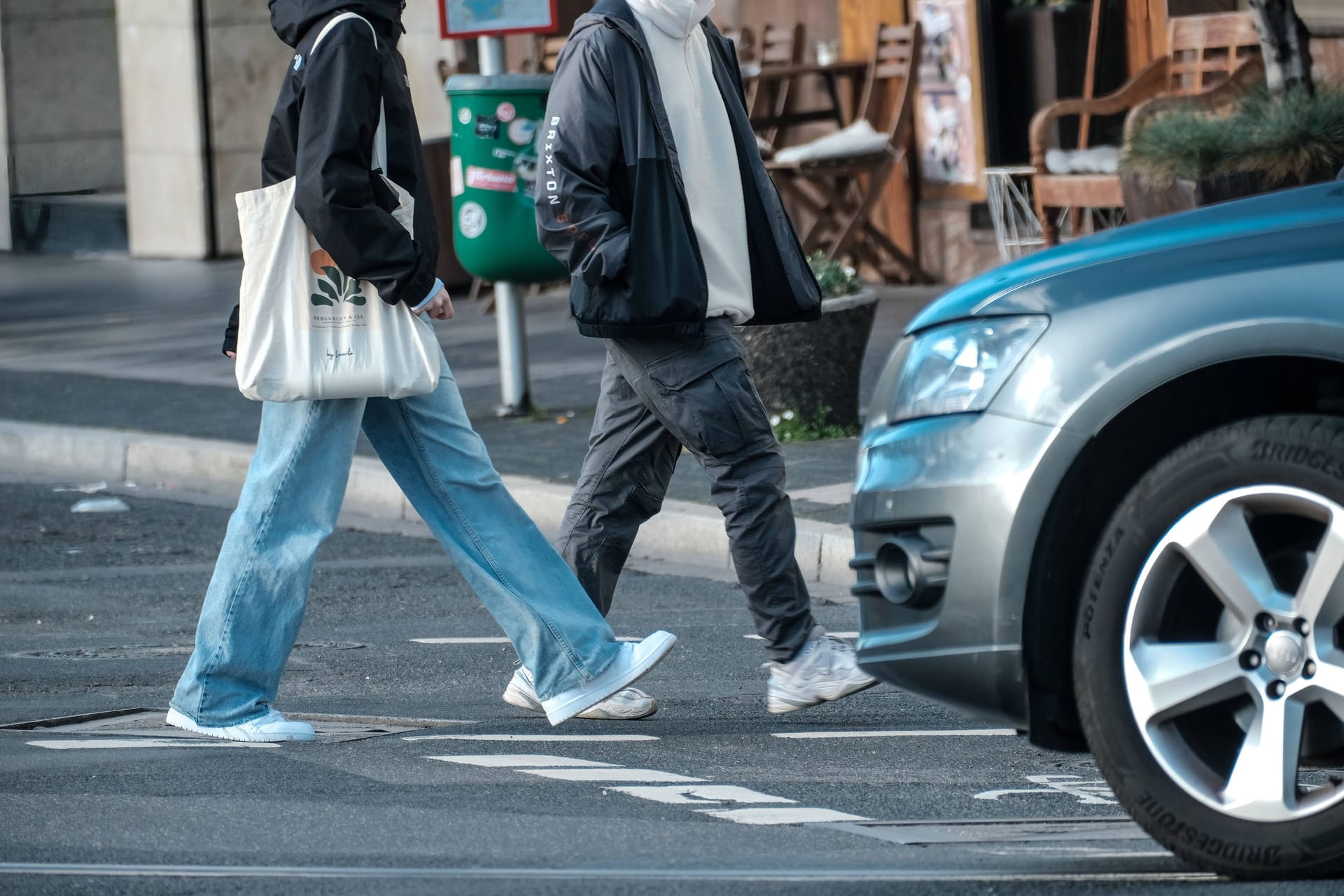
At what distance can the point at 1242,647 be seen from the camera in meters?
3.65

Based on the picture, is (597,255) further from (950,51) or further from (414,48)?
(414,48)

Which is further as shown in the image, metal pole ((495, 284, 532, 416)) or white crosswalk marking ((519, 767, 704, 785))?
metal pole ((495, 284, 532, 416))

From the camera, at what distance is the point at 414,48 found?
18.0m

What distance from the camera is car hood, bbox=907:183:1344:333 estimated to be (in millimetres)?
3660

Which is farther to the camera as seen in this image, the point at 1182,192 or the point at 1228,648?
the point at 1182,192

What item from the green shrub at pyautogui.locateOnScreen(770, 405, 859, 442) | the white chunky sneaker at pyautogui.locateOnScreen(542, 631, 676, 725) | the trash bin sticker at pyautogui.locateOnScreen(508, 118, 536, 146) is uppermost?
the trash bin sticker at pyautogui.locateOnScreen(508, 118, 536, 146)

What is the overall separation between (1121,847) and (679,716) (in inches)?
62.9

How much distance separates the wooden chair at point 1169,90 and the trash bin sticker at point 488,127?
3.17m

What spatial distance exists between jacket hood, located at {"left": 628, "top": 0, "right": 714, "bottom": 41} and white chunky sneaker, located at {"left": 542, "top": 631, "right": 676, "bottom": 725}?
55.3 inches

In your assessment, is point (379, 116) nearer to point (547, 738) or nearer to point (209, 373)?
point (547, 738)

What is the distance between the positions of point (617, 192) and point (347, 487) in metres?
3.97

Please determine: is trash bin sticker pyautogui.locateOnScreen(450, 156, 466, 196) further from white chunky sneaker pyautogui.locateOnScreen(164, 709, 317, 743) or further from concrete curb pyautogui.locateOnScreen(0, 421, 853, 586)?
white chunky sneaker pyautogui.locateOnScreen(164, 709, 317, 743)

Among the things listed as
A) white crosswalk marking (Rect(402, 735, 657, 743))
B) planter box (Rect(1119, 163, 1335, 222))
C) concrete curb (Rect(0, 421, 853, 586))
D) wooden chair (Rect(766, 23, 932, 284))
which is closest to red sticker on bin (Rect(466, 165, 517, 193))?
concrete curb (Rect(0, 421, 853, 586))

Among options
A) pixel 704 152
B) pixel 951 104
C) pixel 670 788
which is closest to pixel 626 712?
pixel 670 788
